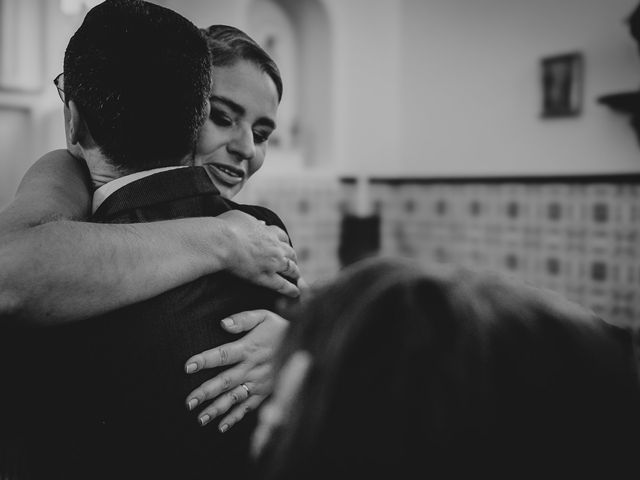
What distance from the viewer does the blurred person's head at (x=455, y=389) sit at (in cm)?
38

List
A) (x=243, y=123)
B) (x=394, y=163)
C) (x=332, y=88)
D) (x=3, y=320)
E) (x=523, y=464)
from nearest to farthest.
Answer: (x=523, y=464), (x=3, y=320), (x=243, y=123), (x=332, y=88), (x=394, y=163)

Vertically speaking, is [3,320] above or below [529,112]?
below

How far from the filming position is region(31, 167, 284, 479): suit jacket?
786mm

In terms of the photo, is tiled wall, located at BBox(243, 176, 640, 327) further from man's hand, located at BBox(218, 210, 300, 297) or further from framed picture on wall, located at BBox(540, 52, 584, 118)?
man's hand, located at BBox(218, 210, 300, 297)

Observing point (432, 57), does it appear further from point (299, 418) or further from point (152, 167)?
point (299, 418)

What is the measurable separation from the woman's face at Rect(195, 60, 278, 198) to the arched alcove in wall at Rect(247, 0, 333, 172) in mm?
2520

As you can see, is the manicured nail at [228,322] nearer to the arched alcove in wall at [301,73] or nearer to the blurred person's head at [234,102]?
the blurred person's head at [234,102]

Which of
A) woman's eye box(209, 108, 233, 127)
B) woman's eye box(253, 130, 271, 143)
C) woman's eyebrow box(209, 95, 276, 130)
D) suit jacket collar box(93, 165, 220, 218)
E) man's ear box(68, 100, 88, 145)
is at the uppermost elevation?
woman's eyebrow box(209, 95, 276, 130)

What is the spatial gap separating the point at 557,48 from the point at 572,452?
3472mm

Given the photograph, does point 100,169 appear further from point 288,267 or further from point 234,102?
point 234,102

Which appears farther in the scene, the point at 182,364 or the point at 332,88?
the point at 332,88

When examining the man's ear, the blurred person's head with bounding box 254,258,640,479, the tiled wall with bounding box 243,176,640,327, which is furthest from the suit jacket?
the tiled wall with bounding box 243,176,640,327

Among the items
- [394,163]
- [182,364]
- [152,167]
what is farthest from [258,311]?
[394,163]

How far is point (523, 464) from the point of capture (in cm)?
39
